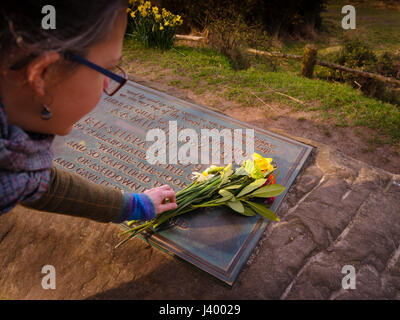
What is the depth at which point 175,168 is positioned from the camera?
97.9 inches

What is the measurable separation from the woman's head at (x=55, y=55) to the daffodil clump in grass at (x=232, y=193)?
1.00 metres

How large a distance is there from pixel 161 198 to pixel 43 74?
3.55ft

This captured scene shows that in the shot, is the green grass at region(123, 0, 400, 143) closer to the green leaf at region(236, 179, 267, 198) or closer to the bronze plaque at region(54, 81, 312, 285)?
the bronze plaque at region(54, 81, 312, 285)

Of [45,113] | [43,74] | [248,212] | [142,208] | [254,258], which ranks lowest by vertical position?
[254,258]

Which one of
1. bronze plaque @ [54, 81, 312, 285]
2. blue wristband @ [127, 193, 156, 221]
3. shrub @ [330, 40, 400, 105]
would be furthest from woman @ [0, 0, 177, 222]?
shrub @ [330, 40, 400, 105]

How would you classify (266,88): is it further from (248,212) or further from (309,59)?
(248,212)

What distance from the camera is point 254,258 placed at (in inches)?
78.5

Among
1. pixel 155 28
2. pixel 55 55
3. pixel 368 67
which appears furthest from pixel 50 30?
pixel 368 67

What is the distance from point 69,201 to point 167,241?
67cm

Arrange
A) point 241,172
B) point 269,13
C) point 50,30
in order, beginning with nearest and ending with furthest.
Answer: point 50,30 < point 241,172 < point 269,13

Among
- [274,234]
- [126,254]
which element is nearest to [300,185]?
[274,234]

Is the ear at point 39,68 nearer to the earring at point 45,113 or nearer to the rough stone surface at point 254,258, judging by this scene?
the earring at point 45,113

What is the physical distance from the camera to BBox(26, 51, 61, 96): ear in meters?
1.01

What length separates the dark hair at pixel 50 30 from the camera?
0.95 m
